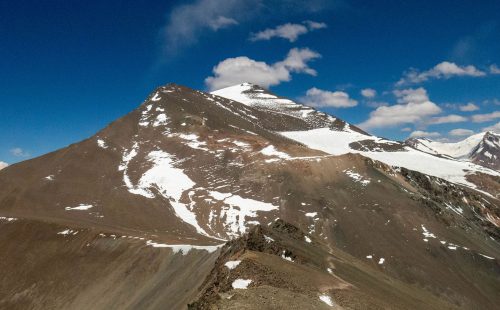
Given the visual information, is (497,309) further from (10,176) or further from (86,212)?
(10,176)

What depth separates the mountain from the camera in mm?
46406

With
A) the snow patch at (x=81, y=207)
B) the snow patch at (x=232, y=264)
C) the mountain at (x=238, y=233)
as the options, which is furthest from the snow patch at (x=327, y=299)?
the snow patch at (x=81, y=207)

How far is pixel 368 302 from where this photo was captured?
38656mm

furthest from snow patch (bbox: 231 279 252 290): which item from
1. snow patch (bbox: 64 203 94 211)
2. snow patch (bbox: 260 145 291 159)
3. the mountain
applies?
Answer: snow patch (bbox: 260 145 291 159)

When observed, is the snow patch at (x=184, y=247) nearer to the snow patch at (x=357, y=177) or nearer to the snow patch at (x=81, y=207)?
the snow patch at (x=81, y=207)

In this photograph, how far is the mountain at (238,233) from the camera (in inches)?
1827

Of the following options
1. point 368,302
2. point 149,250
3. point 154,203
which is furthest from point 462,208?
point 368,302

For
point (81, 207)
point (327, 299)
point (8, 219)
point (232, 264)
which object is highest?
point (81, 207)

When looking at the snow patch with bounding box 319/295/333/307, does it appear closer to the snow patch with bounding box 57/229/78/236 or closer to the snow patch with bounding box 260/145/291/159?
the snow patch with bounding box 57/229/78/236

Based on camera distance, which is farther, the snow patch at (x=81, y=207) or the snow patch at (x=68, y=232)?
the snow patch at (x=81, y=207)

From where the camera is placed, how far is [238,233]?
126812 millimetres

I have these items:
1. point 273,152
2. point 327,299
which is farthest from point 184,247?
point 273,152

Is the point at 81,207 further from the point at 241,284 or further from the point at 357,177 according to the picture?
the point at 241,284

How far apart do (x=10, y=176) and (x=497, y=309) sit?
164922mm
